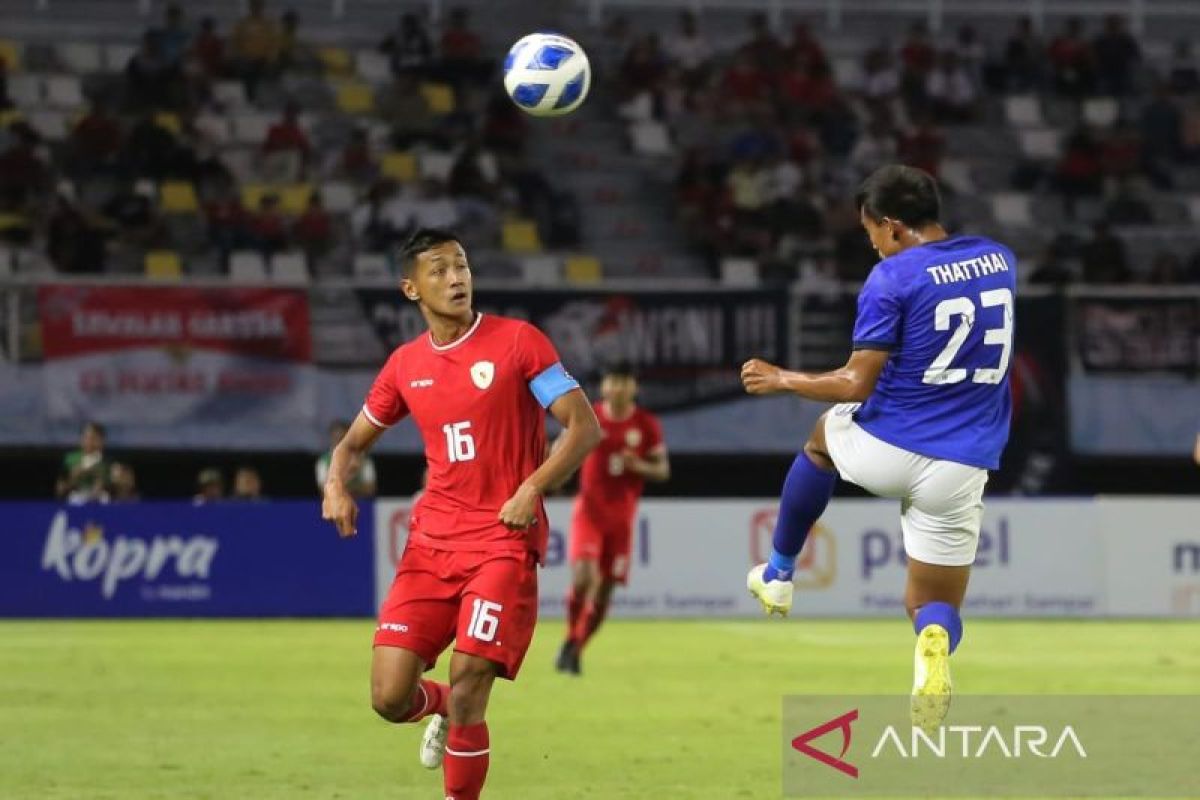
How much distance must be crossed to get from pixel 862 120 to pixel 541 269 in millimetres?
5956

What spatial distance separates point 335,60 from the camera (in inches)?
1146

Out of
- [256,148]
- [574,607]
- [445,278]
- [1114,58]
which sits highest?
[1114,58]

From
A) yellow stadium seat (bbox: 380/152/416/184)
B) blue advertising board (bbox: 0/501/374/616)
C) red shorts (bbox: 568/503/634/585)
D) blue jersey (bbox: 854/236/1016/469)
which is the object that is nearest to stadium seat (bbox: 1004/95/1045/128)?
yellow stadium seat (bbox: 380/152/416/184)

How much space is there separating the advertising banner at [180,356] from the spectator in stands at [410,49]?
21.6 feet

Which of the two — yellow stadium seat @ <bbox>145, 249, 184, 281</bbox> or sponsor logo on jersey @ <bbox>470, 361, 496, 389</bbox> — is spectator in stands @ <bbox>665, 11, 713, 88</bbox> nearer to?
yellow stadium seat @ <bbox>145, 249, 184, 281</bbox>

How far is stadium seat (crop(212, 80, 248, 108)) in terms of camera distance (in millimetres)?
27797

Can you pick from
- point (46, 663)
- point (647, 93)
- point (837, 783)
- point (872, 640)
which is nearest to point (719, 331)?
point (872, 640)

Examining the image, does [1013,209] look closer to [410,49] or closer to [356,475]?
A: [410,49]

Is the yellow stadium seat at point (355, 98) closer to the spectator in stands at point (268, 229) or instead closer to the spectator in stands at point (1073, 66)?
the spectator in stands at point (268, 229)

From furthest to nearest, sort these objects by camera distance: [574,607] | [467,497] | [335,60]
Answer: [335,60] → [574,607] → [467,497]

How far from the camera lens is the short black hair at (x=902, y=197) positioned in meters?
8.60

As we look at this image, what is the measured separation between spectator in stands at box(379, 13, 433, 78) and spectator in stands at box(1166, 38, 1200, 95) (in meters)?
10.2

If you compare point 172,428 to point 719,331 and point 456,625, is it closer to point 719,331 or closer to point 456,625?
point 719,331

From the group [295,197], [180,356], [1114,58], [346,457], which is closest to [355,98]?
[295,197]
